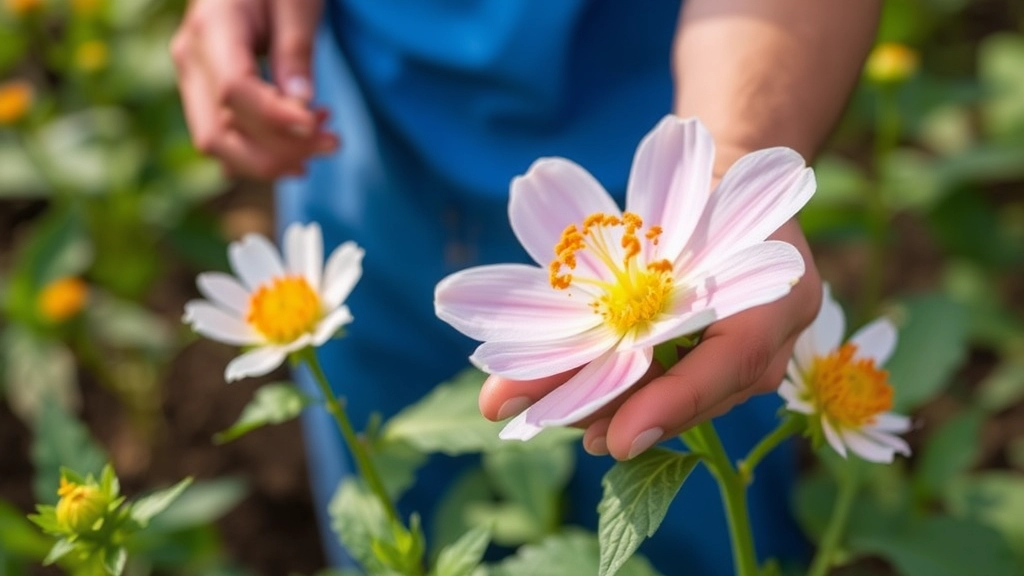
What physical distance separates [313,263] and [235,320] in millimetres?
73

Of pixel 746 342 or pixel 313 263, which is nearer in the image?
pixel 746 342

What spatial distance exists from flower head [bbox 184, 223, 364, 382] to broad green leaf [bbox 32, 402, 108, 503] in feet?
0.77

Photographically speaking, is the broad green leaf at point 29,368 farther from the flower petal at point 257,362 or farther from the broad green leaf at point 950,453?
the broad green leaf at point 950,453

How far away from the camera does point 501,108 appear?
107 centimetres

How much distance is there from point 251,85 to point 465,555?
457mm

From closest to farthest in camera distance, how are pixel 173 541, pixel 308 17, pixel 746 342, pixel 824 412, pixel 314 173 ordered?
pixel 746 342 → pixel 824 412 → pixel 308 17 → pixel 314 173 → pixel 173 541

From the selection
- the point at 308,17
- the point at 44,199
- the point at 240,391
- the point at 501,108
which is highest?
the point at 308,17

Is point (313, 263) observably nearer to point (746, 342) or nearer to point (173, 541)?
point (746, 342)

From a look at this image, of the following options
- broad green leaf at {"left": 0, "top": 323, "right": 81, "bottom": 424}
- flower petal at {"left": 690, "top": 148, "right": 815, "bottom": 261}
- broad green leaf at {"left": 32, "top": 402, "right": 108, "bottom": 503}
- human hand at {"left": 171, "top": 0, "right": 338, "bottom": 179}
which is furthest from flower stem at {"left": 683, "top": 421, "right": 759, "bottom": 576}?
broad green leaf at {"left": 0, "top": 323, "right": 81, "bottom": 424}

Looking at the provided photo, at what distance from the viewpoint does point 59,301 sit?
1687 mm

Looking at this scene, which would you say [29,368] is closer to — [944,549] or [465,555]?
[465,555]

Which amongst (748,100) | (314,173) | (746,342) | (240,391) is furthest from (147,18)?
(746,342)

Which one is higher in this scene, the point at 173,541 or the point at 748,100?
the point at 748,100

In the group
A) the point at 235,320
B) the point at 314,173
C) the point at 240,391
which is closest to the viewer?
the point at 235,320
